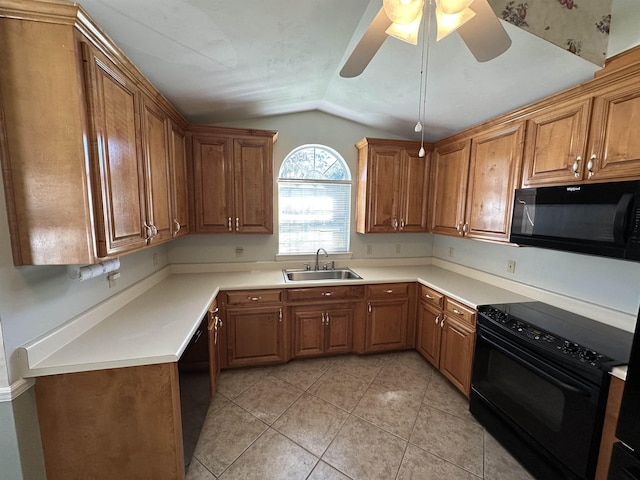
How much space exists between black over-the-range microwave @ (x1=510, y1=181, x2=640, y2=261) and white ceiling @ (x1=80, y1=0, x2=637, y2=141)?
2.29 feet

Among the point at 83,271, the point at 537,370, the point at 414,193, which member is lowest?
the point at 537,370

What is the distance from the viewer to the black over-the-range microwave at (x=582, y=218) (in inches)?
51.2

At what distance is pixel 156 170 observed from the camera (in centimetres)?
181

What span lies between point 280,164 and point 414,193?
155cm

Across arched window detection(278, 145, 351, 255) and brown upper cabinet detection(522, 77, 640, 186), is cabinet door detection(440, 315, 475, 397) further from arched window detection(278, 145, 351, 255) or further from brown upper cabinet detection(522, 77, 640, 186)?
arched window detection(278, 145, 351, 255)

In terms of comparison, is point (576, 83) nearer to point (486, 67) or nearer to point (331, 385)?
point (486, 67)

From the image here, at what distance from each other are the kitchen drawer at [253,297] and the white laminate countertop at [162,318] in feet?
0.20

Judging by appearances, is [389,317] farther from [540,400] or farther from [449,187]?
[449,187]

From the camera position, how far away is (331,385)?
242cm

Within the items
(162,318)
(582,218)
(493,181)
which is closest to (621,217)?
(582,218)

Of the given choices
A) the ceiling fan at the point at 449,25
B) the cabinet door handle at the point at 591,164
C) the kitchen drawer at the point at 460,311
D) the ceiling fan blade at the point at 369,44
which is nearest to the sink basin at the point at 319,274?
the kitchen drawer at the point at 460,311

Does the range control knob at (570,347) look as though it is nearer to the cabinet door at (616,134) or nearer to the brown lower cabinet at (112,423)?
the cabinet door at (616,134)

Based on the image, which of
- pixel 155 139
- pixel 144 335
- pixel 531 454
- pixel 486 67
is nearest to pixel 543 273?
pixel 531 454

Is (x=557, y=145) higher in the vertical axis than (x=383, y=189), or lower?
higher
